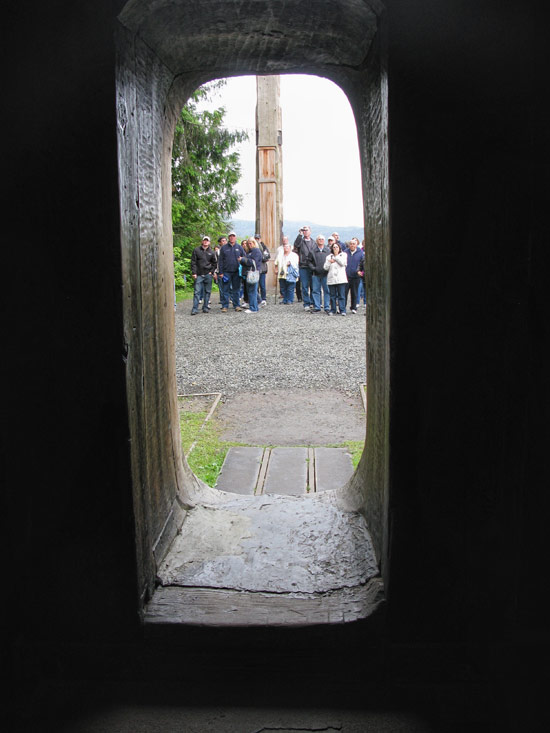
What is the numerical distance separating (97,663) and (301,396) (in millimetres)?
5368

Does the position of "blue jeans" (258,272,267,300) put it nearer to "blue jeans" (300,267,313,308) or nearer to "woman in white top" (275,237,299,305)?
"woman in white top" (275,237,299,305)

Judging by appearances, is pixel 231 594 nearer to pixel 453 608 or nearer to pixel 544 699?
pixel 453 608

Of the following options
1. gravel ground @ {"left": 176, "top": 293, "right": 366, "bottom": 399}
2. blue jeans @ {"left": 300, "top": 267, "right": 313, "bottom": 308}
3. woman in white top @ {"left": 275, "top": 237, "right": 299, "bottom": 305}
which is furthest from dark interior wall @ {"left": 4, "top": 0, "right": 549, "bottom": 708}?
woman in white top @ {"left": 275, "top": 237, "right": 299, "bottom": 305}

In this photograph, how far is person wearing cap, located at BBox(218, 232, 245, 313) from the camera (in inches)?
595

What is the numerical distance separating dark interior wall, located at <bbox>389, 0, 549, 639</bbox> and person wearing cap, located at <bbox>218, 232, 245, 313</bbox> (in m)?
13.3

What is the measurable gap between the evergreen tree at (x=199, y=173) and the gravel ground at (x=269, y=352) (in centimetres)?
892

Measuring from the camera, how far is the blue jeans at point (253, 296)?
51.0 ft

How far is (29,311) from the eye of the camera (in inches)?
77.3

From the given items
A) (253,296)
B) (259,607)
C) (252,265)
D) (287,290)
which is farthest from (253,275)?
(259,607)

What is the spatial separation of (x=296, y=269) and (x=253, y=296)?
1300 millimetres

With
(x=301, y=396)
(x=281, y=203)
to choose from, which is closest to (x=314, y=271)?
(x=281, y=203)

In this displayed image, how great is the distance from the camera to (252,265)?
15.1 metres

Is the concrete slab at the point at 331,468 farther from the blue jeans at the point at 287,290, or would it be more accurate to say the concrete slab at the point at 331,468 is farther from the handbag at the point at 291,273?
the blue jeans at the point at 287,290

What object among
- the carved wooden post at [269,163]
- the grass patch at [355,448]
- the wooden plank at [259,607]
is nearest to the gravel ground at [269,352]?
the grass patch at [355,448]
